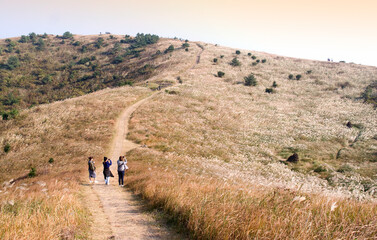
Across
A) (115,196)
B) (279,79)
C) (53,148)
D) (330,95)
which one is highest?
(279,79)

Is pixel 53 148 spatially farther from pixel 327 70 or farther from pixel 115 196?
pixel 327 70

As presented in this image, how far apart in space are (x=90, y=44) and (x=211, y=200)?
132 m

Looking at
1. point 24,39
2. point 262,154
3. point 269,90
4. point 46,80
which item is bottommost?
point 262,154

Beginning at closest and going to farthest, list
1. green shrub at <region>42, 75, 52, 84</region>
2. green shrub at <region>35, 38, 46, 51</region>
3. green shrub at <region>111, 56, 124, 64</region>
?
green shrub at <region>42, 75, 52, 84</region> → green shrub at <region>111, 56, 124, 64</region> → green shrub at <region>35, 38, 46, 51</region>

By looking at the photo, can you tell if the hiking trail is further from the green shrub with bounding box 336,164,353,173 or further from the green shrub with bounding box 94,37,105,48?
the green shrub with bounding box 94,37,105,48

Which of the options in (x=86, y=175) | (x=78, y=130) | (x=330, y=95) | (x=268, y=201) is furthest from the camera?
(x=330, y=95)

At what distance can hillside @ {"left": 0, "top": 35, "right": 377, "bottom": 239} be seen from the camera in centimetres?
471

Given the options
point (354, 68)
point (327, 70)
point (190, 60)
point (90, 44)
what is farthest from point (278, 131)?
point (90, 44)

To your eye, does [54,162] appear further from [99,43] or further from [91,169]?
[99,43]

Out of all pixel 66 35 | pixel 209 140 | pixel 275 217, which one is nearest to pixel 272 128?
pixel 209 140

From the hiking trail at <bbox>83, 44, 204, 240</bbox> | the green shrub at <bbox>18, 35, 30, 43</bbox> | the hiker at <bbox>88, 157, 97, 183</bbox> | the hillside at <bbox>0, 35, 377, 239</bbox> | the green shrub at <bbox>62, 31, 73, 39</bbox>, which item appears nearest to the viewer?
the hillside at <bbox>0, 35, 377, 239</bbox>

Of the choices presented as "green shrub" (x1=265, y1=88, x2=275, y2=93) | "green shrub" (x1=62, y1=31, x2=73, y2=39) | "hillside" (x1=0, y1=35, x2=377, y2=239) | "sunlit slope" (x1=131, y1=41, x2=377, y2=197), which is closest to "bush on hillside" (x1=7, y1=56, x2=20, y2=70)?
"hillside" (x1=0, y1=35, x2=377, y2=239)

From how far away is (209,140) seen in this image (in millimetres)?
30891

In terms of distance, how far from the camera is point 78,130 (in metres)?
28.9
